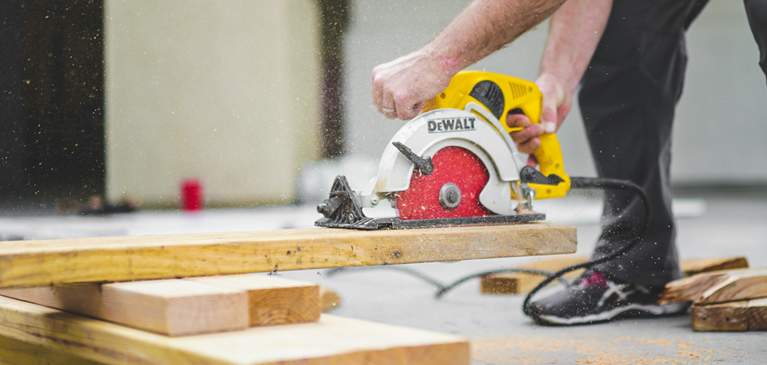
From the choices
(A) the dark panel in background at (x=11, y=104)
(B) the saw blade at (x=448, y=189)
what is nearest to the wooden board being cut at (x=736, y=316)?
(B) the saw blade at (x=448, y=189)

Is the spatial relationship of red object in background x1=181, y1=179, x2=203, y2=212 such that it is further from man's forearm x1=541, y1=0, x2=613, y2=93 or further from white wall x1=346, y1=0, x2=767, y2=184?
white wall x1=346, y1=0, x2=767, y2=184

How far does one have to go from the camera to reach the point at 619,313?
7.36ft

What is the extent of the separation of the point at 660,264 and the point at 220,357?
6.42 ft

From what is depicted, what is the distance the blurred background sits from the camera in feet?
17.3

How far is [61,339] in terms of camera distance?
1.25 m

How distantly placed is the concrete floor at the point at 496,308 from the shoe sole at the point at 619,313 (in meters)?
0.03

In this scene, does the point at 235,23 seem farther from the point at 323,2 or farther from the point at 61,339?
the point at 61,339

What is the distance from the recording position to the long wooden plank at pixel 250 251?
1104 mm

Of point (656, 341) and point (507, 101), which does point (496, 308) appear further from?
point (507, 101)

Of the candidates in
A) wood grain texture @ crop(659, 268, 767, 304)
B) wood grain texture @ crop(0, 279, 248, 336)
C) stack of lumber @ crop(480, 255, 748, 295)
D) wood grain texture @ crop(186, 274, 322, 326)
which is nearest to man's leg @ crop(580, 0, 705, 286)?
wood grain texture @ crop(659, 268, 767, 304)

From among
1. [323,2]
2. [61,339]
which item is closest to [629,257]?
[61,339]

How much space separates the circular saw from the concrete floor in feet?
1.34

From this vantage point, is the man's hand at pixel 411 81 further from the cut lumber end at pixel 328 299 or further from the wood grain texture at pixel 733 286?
the wood grain texture at pixel 733 286

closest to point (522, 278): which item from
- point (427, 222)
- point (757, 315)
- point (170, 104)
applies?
point (757, 315)
